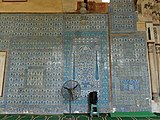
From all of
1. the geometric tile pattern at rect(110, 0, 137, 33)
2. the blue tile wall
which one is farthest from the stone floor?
the geometric tile pattern at rect(110, 0, 137, 33)

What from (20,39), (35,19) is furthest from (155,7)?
(20,39)

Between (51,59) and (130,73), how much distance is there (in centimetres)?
177

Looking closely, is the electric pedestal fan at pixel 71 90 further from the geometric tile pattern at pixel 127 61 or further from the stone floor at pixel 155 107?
the stone floor at pixel 155 107

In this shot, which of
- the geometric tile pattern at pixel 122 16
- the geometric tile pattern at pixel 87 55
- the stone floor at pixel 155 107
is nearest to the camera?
the stone floor at pixel 155 107

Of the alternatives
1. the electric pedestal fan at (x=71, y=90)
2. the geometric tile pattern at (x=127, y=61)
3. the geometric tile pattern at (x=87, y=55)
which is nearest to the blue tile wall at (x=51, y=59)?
the geometric tile pattern at (x=87, y=55)

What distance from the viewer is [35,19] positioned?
4457 millimetres

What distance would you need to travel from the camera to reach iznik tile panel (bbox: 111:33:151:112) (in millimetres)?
3941

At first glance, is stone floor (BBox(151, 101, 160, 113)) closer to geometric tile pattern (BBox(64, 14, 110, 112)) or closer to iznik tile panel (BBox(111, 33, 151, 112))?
iznik tile panel (BBox(111, 33, 151, 112))

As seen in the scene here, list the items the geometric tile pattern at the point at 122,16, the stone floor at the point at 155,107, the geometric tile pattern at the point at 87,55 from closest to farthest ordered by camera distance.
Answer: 1. the stone floor at the point at 155,107
2. the geometric tile pattern at the point at 87,55
3. the geometric tile pattern at the point at 122,16

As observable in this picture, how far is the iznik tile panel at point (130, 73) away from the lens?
3941mm

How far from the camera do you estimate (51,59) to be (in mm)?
4207

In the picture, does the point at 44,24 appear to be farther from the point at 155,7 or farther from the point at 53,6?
the point at 155,7

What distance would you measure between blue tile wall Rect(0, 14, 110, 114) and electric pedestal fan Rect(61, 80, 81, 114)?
101 mm

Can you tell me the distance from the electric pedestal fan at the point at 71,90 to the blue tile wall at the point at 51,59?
0.33 ft
